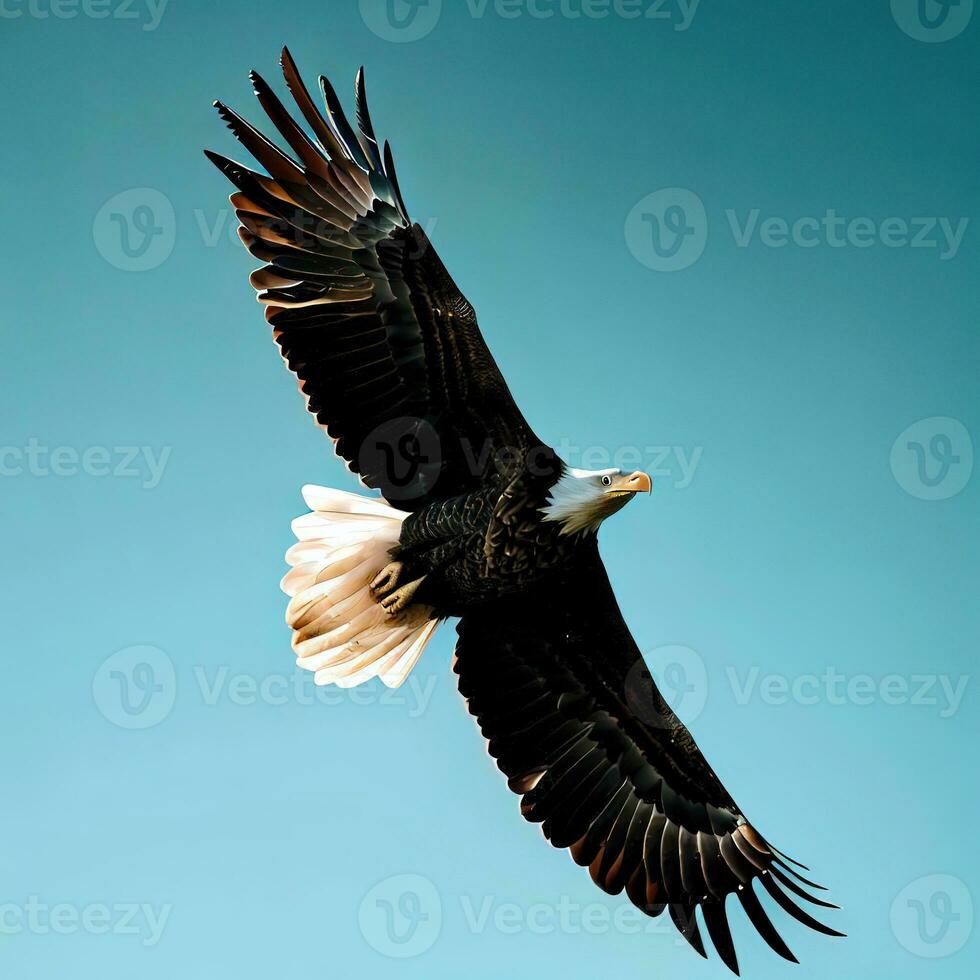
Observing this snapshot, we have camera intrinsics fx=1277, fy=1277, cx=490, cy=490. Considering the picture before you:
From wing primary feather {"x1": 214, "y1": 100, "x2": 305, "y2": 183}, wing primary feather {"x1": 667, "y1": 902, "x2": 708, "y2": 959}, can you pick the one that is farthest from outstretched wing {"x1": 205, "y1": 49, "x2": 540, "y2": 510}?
wing primary feather {"x1": 667, "y1": 902, "x2": 708, "y2": 959}

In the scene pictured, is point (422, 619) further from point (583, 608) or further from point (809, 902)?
point (809, 902)

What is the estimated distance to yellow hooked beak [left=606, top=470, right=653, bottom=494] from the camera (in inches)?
241

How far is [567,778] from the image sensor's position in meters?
7.04

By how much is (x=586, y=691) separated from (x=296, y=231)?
2958 millimetres

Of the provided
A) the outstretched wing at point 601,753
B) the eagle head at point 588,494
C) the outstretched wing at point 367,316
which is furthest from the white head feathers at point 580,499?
the outstretched wing at point 601,753

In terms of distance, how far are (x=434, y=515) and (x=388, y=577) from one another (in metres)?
0.44

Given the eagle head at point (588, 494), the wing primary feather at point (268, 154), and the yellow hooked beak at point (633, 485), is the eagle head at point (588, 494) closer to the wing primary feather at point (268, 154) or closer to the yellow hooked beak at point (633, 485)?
the yellow hooked beak at point (633, 485)

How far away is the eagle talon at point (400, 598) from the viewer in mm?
6535

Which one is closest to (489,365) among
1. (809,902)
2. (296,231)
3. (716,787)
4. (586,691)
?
(296,231)

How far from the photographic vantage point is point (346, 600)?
6.74 m

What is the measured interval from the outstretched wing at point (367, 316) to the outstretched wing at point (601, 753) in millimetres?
Answer: 931

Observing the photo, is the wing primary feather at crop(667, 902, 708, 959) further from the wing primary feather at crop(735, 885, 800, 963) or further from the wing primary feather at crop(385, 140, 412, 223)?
the wing primary feather at crop(385, 140, 412, 223)

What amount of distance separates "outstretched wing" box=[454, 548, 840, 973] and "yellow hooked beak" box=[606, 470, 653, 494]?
0.74 metres
